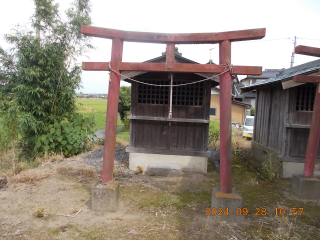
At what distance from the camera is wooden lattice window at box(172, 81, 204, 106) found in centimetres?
731

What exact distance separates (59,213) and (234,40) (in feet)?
15.4

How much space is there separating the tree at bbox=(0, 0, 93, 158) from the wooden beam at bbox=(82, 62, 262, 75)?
4635mm

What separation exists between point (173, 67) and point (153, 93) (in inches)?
112

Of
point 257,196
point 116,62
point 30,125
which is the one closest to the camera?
point 116,62

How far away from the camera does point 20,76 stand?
852 centimetres

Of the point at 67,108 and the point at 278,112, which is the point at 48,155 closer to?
the point at 67,108

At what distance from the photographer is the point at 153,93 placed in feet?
24.6

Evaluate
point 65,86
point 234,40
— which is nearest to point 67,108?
point 65,86

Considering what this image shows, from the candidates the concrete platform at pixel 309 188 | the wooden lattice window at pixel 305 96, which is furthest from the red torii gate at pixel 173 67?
the wooden lattice window at pixel 305 96

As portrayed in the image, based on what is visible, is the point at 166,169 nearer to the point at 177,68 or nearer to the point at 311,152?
the point at 177,68

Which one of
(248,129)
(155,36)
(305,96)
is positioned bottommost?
(248,129)

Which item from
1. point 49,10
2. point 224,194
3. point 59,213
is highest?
point 49,10

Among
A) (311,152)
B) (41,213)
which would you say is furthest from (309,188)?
(41,213)

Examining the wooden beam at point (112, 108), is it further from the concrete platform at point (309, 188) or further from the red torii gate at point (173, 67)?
the concrete platform at point (309, 188)
